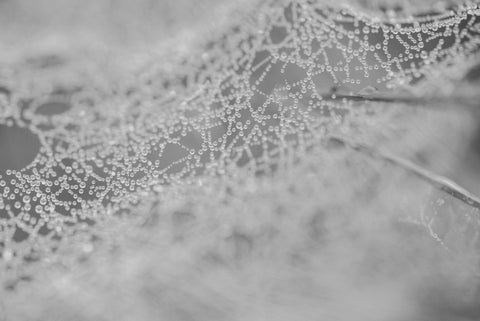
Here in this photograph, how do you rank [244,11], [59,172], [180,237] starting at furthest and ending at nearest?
1. [180,237]
2. [59,172]
3. [244,11]

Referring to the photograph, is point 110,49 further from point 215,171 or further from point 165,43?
point 215,171

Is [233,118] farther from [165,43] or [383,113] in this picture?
[383,113]

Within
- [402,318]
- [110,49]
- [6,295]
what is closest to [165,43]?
[110,49]

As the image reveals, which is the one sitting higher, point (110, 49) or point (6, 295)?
point (110, 49)

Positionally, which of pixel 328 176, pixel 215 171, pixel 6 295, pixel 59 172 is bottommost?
pixel 6 295

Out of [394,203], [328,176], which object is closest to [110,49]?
[328,176]

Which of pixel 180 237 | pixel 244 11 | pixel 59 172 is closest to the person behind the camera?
pixel 244 11

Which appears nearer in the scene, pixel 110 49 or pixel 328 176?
pixel 110 49
